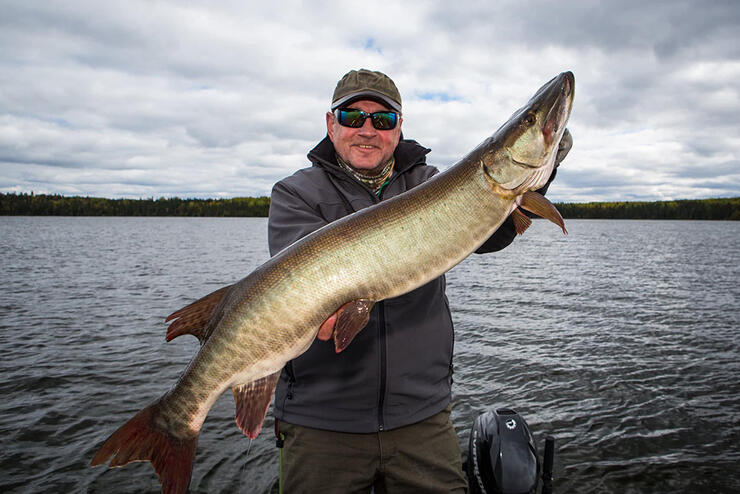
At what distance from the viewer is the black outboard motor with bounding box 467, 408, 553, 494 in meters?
3.19

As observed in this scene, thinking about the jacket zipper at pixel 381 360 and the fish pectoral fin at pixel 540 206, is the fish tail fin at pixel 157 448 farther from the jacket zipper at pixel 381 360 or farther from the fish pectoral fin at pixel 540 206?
the fish pectoral fin at pixel 540 206

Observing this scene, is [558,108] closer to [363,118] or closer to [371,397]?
[363,118]

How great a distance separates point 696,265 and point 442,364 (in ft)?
92.1

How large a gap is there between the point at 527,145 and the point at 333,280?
1254mm

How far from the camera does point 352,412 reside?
2695 mm

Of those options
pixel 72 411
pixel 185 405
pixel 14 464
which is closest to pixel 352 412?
pixel 185 405

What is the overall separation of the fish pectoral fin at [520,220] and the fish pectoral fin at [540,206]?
0.09m

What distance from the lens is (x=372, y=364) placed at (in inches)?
108

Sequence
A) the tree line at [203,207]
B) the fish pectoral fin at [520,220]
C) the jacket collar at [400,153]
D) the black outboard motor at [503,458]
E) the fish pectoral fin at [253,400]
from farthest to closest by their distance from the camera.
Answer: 1. the tree line at [203,207]
2. the jacket collar at [400,153]
3. the black outboard motor at [503,458]
4. the fish pectoral fin at [520,220]
5. the fish pectoral fin at [253,400]

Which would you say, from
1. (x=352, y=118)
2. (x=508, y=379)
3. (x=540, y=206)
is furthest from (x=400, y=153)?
(x=508, y=379)

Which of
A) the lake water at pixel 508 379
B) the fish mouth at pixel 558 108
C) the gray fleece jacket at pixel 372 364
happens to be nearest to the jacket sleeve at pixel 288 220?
the gray fleece jacket at pixel 372 364

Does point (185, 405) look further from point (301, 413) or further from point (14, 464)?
point (14, 464)

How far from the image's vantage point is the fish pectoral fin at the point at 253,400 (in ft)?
7.82

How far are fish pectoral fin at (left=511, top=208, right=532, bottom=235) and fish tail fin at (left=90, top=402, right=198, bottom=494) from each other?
211 centimetres
